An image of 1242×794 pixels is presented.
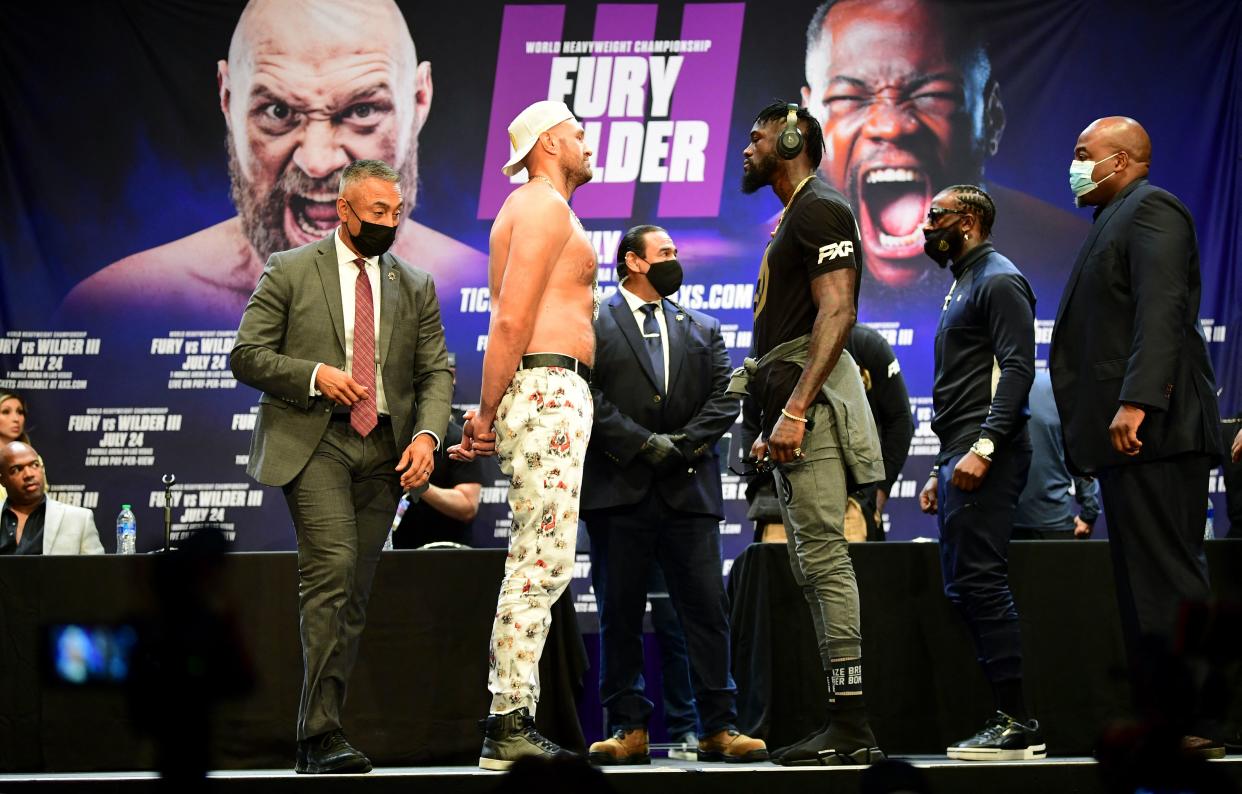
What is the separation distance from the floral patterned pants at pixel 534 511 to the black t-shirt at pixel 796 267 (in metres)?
0.61

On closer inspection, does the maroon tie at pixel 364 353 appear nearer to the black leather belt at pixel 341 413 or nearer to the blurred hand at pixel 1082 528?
the black leather belt at pixel 341 413

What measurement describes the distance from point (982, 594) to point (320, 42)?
518 cm

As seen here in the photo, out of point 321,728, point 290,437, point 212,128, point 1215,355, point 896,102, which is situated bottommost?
point 321,728

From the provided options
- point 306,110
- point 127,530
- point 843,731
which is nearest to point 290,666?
point 843,731

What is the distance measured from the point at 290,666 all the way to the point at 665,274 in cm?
206

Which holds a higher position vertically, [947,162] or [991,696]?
[947,162]

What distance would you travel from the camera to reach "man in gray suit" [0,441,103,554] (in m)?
5.64

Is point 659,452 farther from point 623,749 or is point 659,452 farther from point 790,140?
point 790,140

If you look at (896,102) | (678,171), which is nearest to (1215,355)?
(896,102)

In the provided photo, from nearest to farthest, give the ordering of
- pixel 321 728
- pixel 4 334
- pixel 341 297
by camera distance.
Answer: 1. pixel 321 728
2. pixel 341 297
3. pixel 4 334

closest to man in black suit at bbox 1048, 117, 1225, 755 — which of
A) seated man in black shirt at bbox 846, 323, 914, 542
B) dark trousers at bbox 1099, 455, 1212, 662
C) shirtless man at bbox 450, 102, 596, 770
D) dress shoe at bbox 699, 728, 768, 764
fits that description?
dark trousers at bbox 1099, 455, 1212, 662

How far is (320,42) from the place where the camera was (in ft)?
24.2

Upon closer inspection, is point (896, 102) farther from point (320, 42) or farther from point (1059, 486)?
point (320, 42)

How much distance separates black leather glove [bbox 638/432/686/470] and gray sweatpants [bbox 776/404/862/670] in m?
0.88
